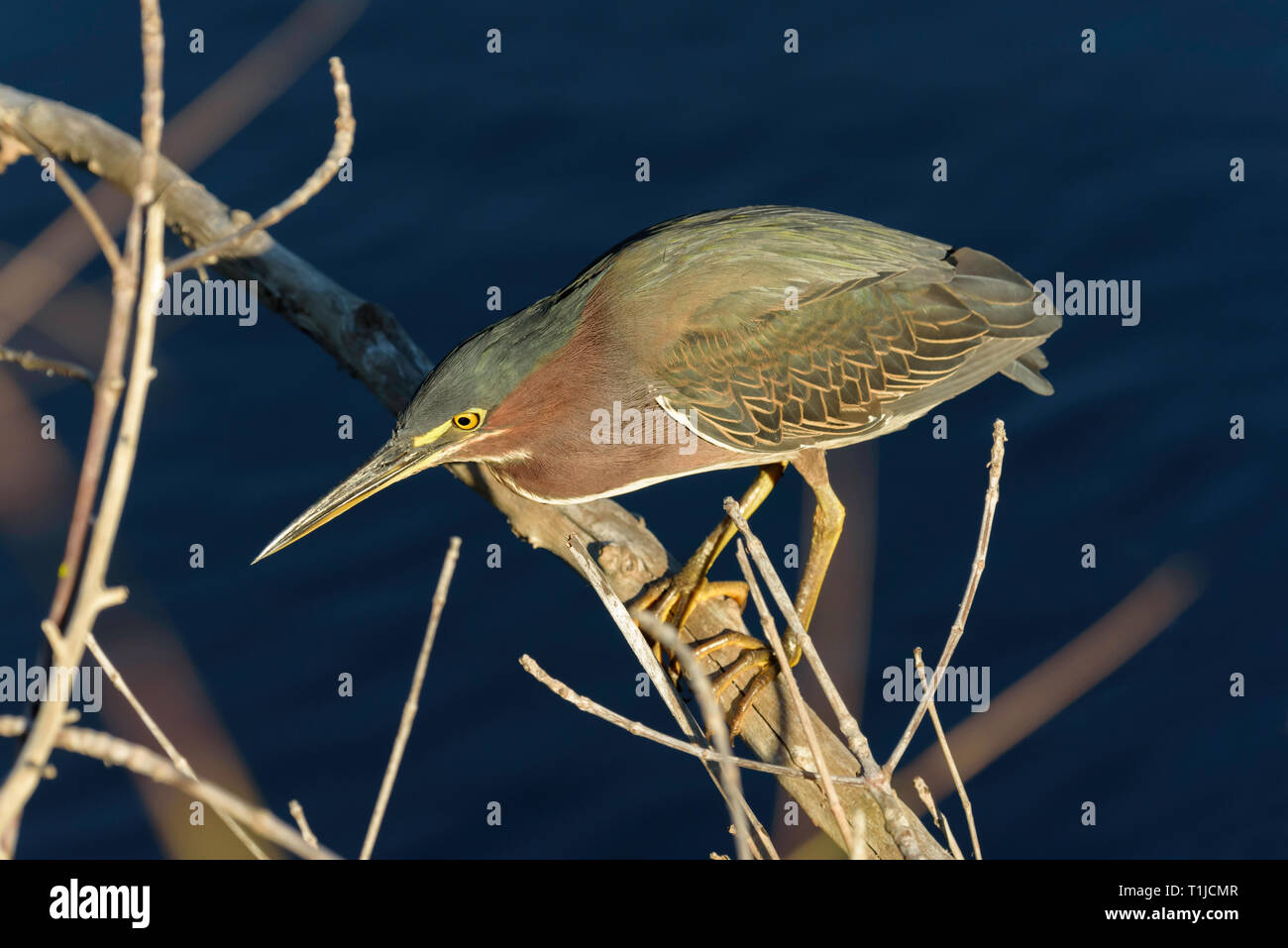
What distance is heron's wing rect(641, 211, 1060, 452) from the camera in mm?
4297

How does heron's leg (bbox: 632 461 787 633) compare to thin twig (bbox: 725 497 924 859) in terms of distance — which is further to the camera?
heron's leg (bbox: 632 461 787 633)

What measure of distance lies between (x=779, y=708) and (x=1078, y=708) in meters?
3.64

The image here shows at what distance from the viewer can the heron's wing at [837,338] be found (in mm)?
4297

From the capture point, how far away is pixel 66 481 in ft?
23.2

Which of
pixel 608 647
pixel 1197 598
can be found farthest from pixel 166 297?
pixel 1197 598

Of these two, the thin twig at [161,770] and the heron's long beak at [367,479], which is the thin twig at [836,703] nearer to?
the thin twig at [161,770]

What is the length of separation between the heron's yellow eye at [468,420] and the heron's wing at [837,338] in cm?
63

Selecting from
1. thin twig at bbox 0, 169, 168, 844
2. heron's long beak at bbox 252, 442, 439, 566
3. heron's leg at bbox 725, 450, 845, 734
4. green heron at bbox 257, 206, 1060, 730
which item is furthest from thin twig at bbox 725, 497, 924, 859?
heron's leg at bbox 725, 450, 845, 734

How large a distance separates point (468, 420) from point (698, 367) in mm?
807

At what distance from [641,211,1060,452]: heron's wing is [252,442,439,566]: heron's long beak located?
34.9 inches

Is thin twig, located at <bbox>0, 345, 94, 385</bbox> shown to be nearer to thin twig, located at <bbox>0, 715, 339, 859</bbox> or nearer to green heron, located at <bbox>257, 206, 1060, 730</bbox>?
thin twig, located at <bbox>0, 715, 339, 859</bbox>

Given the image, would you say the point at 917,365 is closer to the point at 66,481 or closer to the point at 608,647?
the point at 608,647

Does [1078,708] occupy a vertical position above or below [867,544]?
below
